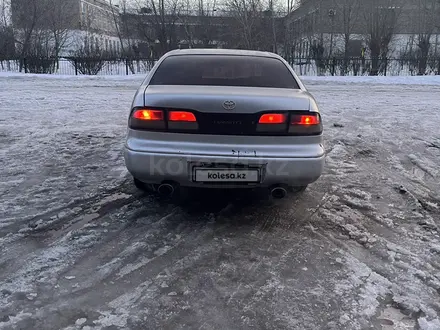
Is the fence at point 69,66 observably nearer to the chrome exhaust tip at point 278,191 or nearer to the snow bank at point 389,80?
the snow bank at point 389,80

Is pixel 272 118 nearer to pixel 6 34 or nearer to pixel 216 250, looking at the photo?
pixel 216 250

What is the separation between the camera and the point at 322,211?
4336 mm

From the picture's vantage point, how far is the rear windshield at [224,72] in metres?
4.34

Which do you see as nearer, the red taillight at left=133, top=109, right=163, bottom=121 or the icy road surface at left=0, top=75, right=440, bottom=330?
the icy road surface at left=0, top=75, right=440, bottom=330

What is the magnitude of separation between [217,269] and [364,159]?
3849mm

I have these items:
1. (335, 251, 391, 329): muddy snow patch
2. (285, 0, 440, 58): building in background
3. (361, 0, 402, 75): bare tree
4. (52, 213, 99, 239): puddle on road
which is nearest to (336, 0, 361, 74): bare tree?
(285, 0, 440, 58): building in background

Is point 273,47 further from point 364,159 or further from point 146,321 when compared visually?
point 146,321

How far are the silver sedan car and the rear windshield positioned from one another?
468 millimetres

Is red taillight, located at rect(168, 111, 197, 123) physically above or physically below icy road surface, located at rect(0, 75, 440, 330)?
above

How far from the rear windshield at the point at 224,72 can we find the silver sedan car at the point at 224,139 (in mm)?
468

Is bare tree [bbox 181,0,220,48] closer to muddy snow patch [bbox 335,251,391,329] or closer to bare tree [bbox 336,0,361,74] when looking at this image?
bare tree [bbox 336,0,361,74]

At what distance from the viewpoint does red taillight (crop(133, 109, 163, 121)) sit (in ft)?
12.2

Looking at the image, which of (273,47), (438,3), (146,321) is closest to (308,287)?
(146,321)

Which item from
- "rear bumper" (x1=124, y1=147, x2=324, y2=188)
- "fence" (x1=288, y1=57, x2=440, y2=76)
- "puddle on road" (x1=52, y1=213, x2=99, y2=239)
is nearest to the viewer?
"rear bumper" (x1=124, y1=147, x2=324, y2=188)
